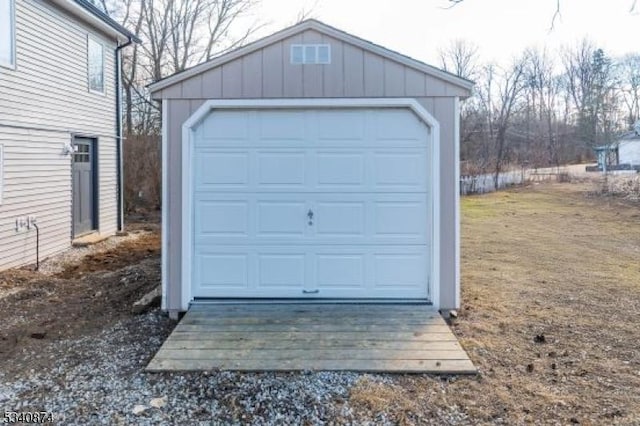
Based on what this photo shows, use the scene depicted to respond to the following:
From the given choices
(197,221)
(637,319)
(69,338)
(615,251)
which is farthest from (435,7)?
(615,251)

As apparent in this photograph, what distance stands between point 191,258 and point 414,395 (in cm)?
290

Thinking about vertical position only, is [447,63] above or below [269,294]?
above

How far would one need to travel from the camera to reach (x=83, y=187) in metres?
11.1

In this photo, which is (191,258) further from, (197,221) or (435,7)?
(435,7)

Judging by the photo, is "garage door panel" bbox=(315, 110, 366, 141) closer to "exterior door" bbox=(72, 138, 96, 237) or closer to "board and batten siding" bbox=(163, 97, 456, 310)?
"board and batten siding" bbox=(163, 97, 456, 310)

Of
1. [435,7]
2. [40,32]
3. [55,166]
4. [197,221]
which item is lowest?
[197,221]

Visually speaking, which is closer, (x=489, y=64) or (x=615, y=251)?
(x=615, y=251)

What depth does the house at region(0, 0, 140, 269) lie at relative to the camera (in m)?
8.36

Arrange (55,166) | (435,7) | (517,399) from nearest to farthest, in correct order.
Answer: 1. (517,399)
2. (435,7)
3. (55,166)

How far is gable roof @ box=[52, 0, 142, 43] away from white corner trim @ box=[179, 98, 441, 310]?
594 centimetres

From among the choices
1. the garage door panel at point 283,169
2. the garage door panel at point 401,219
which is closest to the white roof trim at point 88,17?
the garage door panel at point 283,169

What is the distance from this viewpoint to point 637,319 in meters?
5.62

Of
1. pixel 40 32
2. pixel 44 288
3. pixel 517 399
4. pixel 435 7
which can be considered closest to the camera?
pixel 517 399

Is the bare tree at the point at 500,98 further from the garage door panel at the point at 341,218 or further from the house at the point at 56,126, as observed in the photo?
the garage door panel at the point at 341,218
